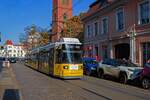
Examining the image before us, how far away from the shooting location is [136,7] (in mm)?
31188

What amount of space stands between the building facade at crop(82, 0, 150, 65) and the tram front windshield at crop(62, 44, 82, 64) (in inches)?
299

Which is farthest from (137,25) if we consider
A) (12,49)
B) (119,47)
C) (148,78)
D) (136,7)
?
(12,49)

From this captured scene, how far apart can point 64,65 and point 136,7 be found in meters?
10.6

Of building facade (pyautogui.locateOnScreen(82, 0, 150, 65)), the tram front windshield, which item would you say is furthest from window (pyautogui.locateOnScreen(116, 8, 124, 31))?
the tram front windshield

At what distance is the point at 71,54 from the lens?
24.5 metres

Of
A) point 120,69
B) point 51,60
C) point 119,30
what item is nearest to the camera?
point 120,69

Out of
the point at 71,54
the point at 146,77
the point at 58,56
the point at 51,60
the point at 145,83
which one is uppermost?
the point at 71,54

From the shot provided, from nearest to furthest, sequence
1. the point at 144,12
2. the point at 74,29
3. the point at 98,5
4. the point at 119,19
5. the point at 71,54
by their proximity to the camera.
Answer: the point at 71,54
the point at 144,12
the point at 119,19
the point at 98,5
the point at 74,29

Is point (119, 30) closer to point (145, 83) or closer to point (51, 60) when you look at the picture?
point (51, 60)

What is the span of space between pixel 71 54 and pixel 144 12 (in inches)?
361

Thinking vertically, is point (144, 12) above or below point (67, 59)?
above

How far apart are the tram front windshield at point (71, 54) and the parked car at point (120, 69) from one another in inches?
97.3

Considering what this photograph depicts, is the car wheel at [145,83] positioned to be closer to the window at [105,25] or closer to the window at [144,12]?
the window at [144,12]

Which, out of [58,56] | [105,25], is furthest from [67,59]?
[105,25]
